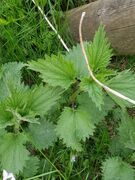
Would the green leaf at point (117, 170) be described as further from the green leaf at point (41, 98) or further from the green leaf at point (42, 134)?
the green leaf at point (41, 98)

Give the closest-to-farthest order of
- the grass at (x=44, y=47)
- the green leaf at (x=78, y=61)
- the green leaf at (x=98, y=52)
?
the green leaf at (x=98, y=52) → the green leaf at (x=78, y=61) → the grass at (x=44, y=47)

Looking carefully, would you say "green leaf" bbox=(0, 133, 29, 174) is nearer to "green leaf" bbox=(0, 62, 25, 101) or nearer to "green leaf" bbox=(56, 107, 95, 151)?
"green leaf" bbox=(56, 107, 95, 151)

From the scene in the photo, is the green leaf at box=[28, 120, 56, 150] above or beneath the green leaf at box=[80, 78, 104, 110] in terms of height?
beneath

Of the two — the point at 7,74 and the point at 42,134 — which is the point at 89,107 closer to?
the point at 42,134

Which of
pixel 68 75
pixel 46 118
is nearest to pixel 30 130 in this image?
pixel 46 118

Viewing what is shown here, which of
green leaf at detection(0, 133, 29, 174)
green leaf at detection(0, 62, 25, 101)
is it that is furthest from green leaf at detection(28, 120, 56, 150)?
green leaf at detection(0, 62, 25, 101)

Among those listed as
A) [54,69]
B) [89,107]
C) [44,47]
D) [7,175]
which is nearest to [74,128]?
[89,107]

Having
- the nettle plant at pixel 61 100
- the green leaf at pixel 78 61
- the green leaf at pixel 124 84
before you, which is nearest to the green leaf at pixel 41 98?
the nettle plant at pixel 61 100
